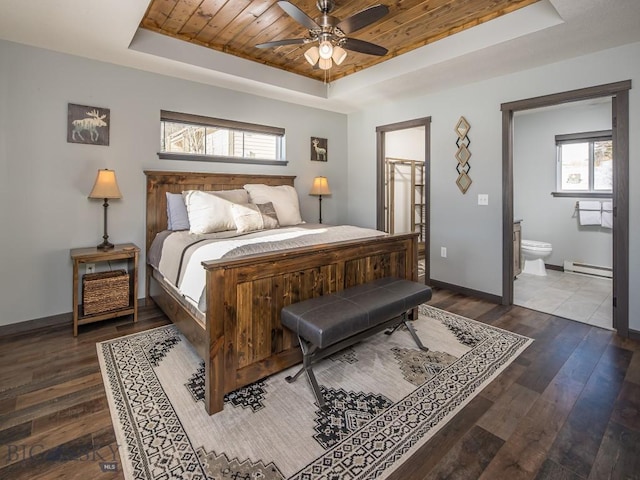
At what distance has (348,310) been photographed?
2.05 metres

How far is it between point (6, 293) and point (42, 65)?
1977 mm

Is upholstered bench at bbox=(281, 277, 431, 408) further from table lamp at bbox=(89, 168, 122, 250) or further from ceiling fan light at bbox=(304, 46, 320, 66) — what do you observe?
table lamp at bbox=(89, 168, 122, 250)

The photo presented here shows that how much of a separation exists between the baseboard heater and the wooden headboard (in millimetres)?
5058

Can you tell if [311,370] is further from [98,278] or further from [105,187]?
[105,187]

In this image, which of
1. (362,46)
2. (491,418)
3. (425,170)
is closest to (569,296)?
(425,170)

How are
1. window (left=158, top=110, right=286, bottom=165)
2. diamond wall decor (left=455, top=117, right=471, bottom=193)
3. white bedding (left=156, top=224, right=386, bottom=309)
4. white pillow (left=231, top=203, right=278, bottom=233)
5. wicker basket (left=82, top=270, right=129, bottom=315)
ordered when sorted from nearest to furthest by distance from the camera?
white bedding (left=156, top=224, right=386, bottom=309)
wicker basket (left=82, top=270, right=129, bottom=315)
white pillow (left=231, top=203, right=278, bottom=233)
window (left=158, top=110, right=286, bottom=165)
diamond wall decor (left=455, top=117, right=471, bottom=193)

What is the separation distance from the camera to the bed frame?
184 centimetres

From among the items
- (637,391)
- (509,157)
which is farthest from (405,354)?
(509,157)

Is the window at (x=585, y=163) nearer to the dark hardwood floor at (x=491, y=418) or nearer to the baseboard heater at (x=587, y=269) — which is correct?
the baseboard heater at (x=587, y=269)

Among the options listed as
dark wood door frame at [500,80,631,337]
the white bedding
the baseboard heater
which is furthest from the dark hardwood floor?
the baseboard heater

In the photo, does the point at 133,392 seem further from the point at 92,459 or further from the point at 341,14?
the point at 341,14

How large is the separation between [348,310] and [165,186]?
8.34 feet

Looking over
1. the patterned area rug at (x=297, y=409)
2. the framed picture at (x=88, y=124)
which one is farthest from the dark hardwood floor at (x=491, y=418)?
the framed picture at (x=88, y=124)

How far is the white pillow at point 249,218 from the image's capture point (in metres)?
3.18
